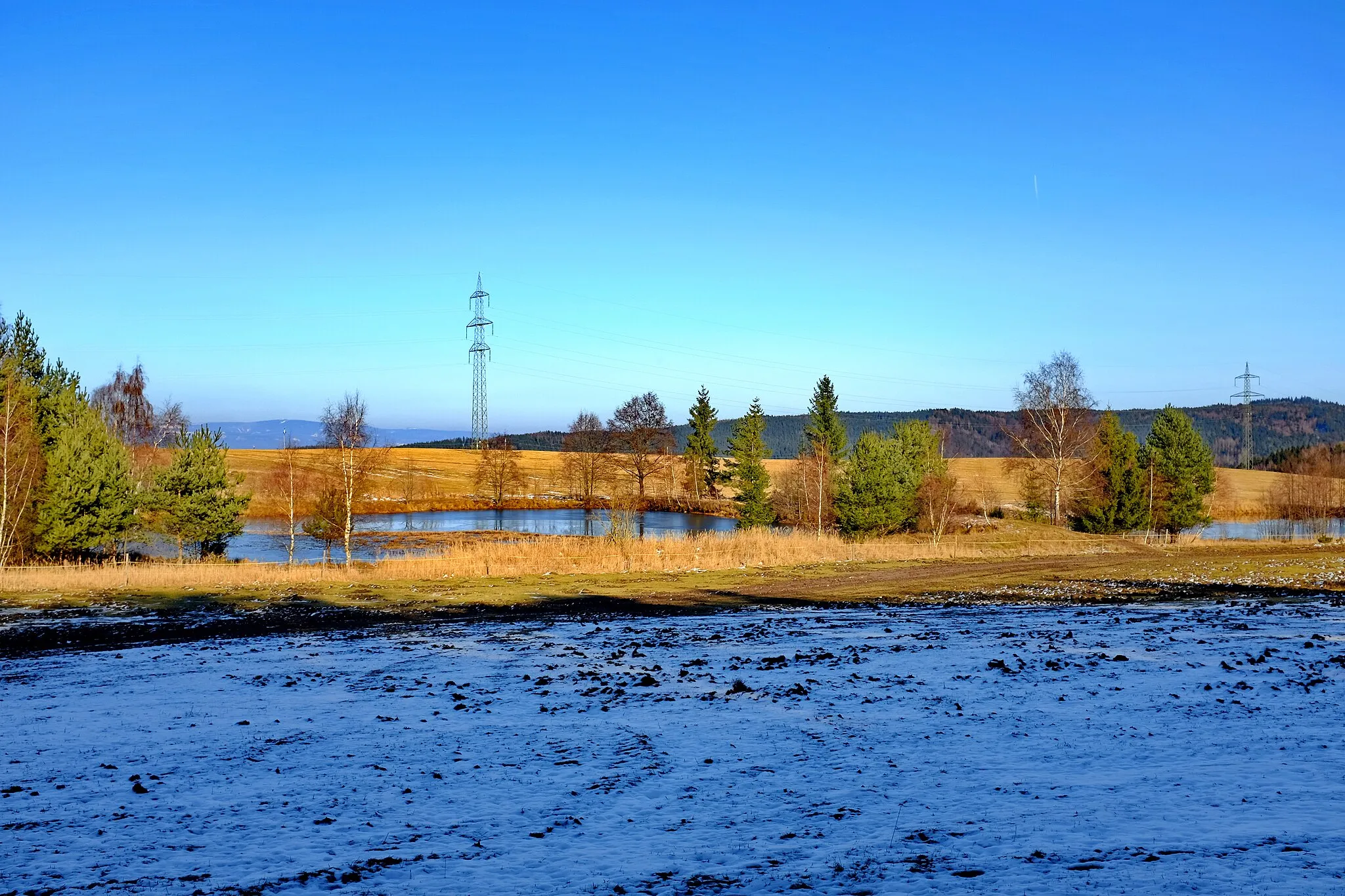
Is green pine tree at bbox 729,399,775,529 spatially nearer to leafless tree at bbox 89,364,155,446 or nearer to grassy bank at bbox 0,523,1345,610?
grassy bank at bbox 0,523,1345,610

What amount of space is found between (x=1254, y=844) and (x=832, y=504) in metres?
58.1

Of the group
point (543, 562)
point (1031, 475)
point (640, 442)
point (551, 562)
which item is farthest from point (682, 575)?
point (640, 442)

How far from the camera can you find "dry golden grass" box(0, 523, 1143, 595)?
29203mm

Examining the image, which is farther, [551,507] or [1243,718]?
[551,507]

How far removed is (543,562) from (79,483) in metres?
19.2

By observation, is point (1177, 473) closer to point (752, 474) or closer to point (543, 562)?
point (752, 474)

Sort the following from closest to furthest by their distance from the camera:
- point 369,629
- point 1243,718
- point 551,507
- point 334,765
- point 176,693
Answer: point 334,765, point 1243,718, point 176,693, point 369,629, point 551,507

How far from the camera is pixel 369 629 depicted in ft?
64.6

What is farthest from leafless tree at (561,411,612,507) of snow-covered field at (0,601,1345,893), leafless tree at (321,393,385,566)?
snow-covered field at (0,601,1345,893)

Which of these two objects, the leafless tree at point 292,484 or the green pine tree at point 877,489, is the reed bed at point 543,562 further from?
the green pine tree at point 877,489

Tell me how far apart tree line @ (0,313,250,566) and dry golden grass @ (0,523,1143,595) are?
4257 millimetres

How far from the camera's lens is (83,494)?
37.7 m

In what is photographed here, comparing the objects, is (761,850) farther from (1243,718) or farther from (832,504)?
(832,504)

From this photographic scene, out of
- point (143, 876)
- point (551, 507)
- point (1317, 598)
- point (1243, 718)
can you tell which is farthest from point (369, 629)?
point (551, 507)
